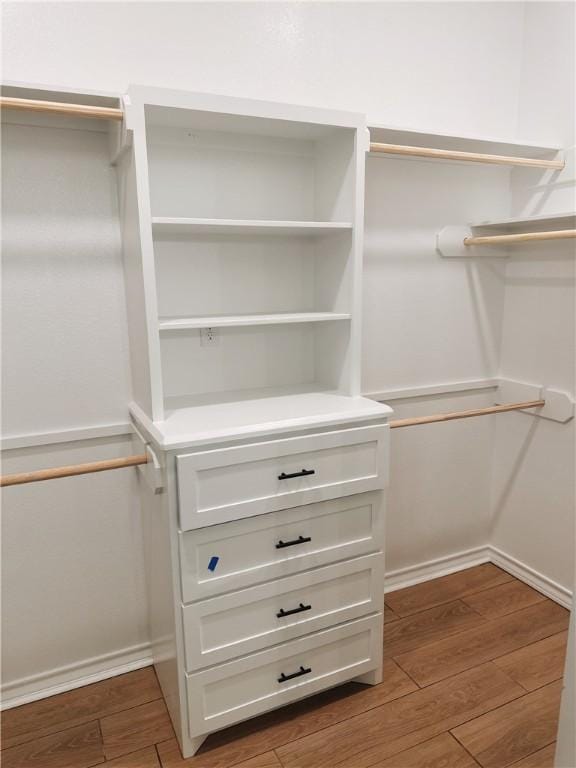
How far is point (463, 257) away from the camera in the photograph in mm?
2385

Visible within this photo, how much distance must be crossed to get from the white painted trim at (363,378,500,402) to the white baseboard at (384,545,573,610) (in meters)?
0.82

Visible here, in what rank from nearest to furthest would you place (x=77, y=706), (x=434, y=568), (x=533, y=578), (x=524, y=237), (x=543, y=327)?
(x=77, y=706)
(x=524, y=237)
(x=543, y=327)
(x=533, y=578)
(x=434, y=568)

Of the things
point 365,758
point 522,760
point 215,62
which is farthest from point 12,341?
point 522,760

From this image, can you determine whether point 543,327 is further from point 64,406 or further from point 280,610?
point 64,406

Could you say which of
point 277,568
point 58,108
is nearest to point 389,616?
point 277,568

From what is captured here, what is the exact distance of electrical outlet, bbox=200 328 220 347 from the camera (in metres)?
1.94

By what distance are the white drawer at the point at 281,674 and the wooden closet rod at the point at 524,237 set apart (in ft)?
4.82

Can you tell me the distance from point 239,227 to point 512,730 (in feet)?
5.98

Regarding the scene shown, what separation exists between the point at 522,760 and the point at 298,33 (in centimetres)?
247

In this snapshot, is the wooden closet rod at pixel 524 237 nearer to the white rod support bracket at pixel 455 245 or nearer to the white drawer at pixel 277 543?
the white rod support bracket at pixel 455 245

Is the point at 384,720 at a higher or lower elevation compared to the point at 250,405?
lower

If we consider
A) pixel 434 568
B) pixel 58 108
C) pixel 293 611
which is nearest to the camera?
pixel 58 108

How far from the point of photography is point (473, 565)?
2.70m

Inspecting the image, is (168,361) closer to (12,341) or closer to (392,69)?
(12,341)
